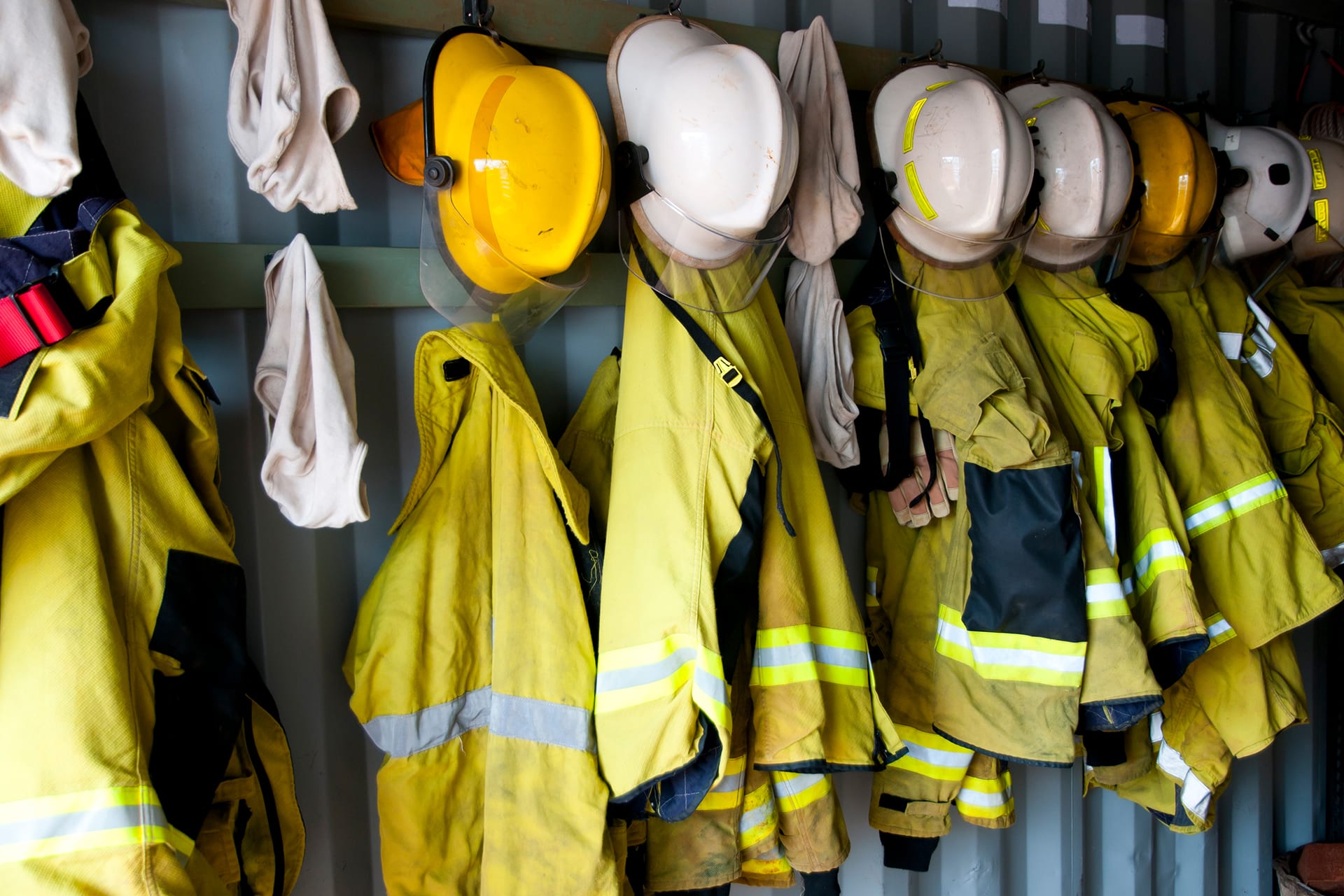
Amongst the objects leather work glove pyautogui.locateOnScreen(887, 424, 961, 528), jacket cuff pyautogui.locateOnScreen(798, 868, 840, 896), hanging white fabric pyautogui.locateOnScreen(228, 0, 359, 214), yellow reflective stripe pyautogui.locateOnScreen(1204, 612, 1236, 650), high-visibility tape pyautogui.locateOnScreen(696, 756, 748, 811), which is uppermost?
hanging white fabric pyautogui.locateOnScreen(228, 0, 359, 214)

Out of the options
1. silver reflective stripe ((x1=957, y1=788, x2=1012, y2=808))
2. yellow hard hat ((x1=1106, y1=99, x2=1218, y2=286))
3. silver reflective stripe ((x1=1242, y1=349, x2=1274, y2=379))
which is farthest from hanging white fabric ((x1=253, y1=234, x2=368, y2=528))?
silver reflective stripe ((x1=1242, y1=349, x2=1274, y2=379))

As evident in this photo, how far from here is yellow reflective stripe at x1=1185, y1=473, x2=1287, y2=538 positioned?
2.09 metres

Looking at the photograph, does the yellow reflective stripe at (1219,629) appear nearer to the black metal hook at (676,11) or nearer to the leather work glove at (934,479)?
the leather work glove at (934,479)

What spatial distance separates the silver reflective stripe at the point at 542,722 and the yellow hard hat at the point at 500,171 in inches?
24.9

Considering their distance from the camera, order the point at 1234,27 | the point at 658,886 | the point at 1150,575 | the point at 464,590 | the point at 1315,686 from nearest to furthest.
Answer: the point at 464,590 → the point at 658,886 → the point at 1150,575 → the point at 1234,27 → the point at 1315,686

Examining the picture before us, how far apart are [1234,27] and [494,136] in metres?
3.18

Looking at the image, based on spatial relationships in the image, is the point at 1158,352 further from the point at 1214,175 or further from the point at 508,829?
the point at 508,829

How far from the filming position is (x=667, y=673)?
1348 mm

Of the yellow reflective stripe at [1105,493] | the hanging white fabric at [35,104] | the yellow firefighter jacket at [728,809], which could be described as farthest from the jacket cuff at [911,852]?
the hanging white fabric at [35,104]

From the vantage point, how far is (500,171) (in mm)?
1288

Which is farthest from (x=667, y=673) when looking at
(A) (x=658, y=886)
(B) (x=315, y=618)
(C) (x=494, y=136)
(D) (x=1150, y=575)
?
(D) (x=1150, y=575)

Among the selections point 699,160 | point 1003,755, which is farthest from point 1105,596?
point 699,160

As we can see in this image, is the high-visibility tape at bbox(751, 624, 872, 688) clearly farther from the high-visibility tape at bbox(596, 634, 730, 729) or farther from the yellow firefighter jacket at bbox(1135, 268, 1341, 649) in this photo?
the yellow firefighter jacket at bbox(1135, 268, 1341, 649)

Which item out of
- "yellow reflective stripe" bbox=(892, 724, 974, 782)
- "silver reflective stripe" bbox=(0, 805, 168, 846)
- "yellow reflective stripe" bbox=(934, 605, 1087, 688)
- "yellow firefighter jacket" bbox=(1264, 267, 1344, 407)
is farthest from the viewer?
"yellow firefighter jacket" bbox=(1264, 267, 1344, 407)
